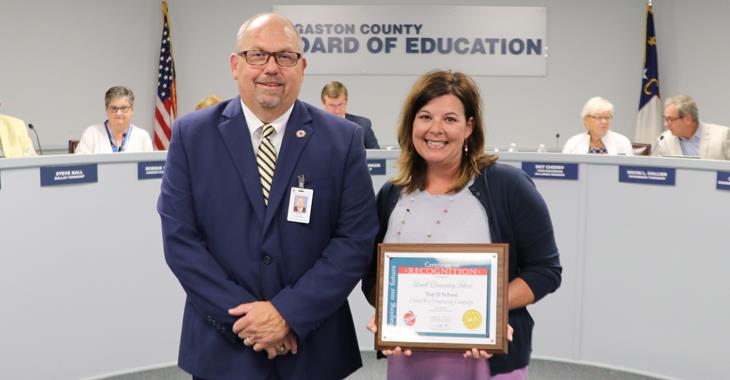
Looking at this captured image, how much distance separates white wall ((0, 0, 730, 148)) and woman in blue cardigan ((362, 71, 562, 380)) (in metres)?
7.02

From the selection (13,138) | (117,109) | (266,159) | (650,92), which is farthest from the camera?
(650,92)

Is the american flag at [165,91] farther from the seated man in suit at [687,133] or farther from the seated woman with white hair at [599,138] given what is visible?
the seated man in suit at [687,133]

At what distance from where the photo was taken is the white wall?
354 inches

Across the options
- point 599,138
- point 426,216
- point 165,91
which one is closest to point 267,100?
point 426,216

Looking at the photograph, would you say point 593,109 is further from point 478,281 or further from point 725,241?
point 478,281

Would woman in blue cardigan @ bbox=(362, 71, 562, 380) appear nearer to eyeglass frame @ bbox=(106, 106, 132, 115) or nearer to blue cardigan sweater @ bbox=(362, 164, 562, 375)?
blue cardigan sweater @ bbox=(362, 164, 562, 375)

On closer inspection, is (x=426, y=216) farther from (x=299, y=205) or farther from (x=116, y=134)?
(x=116, y=134)

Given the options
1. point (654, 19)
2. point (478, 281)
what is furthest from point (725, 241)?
point (654, 19)

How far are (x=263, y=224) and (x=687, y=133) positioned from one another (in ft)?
16.6

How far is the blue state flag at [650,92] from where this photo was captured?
9.10 meters

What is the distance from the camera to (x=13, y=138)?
6008 millimetres

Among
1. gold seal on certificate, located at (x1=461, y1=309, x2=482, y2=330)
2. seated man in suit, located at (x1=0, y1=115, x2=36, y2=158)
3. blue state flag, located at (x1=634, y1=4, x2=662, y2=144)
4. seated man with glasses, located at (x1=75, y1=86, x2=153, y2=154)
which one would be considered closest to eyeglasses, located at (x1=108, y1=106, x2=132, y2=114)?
seated man with glasses, located at (x1=75, y1=86, x2=153, y2=154)

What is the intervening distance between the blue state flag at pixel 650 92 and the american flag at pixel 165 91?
5.02 metres

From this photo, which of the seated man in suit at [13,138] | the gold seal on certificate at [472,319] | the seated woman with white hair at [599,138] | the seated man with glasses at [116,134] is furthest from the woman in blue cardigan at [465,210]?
the seated man in suit at [13,138]
